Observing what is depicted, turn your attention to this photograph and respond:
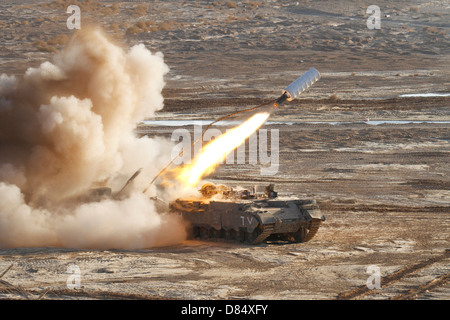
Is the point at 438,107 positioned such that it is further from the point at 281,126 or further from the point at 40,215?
the point at 40,215

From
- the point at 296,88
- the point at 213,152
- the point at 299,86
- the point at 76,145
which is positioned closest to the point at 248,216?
the point at 296,88

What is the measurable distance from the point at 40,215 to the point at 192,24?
174ft

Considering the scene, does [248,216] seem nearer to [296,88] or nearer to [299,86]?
[296,88]

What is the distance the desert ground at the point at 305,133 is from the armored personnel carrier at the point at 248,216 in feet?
1.41

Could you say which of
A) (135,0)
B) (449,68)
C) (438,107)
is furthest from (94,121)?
(135,0)

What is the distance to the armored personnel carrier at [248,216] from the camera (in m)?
24.7

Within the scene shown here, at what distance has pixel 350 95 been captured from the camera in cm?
5494

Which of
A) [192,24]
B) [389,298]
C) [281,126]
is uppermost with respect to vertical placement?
[192,24]

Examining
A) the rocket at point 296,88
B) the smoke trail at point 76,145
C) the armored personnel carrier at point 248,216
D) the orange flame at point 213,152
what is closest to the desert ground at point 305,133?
the armored personnel carrier at point 248,216

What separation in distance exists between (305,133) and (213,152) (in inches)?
581

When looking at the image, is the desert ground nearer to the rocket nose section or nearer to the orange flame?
the orange flame

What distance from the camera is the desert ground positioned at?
21203 mm

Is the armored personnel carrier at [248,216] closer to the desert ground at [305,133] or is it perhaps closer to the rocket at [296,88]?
the desert ground at [305,133]

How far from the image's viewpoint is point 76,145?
25641 mm
